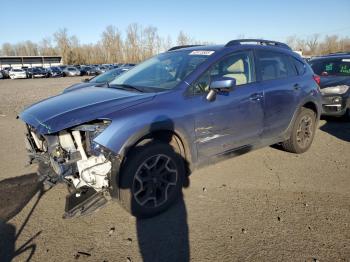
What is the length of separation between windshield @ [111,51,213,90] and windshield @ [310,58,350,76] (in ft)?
19.0

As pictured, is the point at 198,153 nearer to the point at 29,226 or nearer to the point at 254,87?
the point at 254,87

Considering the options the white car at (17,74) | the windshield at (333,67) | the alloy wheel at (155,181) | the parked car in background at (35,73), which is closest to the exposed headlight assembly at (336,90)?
the windshield at (333,67)

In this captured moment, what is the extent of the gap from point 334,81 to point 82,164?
716 centimetres

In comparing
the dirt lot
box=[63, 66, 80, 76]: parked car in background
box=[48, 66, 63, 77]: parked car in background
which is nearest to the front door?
the dirt lot

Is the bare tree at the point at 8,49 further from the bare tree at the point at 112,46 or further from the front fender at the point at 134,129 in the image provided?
the front fender at the point at 134,129

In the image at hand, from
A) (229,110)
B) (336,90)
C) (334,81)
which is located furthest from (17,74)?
(229,110)

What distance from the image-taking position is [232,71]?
423cm

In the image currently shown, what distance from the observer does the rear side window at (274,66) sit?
461 centimetres

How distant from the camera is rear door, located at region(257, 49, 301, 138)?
455cm

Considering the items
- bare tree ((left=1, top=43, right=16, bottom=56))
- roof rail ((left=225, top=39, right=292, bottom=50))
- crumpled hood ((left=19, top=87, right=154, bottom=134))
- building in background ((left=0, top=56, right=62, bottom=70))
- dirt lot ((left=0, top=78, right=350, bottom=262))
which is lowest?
dirt lot ((left=0, top=78, right=350, bottom=262))

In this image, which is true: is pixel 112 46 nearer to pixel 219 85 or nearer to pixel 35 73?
pixel 35 73

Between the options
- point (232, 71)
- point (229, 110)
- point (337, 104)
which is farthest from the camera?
point (337, 104)

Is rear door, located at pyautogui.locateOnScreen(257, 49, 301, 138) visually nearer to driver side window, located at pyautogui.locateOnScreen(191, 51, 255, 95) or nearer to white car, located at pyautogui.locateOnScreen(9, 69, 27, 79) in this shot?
driver side window, located at pyautogui.locateOnScreen(191, 51, 255, 95)

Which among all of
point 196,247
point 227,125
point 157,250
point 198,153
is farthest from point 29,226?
point 227,125
